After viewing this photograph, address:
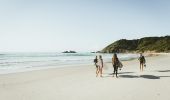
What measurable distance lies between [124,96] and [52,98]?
3103 millimetres

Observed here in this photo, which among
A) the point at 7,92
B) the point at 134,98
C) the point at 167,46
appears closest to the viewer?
the point at 134,98

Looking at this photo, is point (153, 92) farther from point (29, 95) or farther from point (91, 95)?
point (29, 95)

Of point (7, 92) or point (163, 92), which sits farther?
point (7, 92)

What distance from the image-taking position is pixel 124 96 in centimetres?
1045

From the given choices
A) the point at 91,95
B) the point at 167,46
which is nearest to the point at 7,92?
the point at 91,95

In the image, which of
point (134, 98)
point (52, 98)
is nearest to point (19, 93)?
point (52, 98)

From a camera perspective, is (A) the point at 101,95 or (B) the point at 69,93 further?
(B) the point at 69,93

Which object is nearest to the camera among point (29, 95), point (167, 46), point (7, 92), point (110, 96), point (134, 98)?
point (134, 98)

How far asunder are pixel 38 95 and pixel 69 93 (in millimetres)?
1448

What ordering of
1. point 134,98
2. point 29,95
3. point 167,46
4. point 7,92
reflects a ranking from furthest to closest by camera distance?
point 167,46
point 7,92
point 29,95
point 134,98

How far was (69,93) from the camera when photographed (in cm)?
1155

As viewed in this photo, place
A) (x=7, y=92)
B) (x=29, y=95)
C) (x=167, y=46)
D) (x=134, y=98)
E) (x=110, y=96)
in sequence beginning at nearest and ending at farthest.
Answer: (x=134, y=98), (x=110, y=96), (x=29, y=95), (x=7, y=92), (x=167, y=46)

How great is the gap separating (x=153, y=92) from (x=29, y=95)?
5723 mm

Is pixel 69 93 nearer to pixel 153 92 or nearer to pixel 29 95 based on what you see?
pixel 29 95
